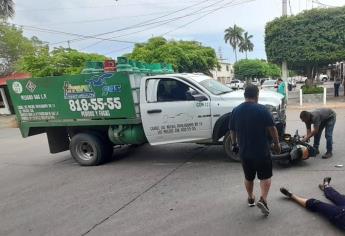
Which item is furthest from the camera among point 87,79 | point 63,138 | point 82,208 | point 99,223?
point 63,138

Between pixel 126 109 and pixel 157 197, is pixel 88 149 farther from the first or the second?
pixel 157 197

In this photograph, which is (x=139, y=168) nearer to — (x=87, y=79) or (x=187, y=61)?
(x=87, y=79)

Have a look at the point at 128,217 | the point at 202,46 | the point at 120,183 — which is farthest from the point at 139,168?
the point at 202,46

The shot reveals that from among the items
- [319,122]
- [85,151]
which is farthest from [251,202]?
[85,151]

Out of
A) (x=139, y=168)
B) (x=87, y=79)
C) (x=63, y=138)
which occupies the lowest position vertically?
(x=139, y=168)

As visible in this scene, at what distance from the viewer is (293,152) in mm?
6750

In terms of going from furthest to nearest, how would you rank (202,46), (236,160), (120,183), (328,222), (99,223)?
(202,46) < (236,160) < (120,183) < (99,223) < (328,222)

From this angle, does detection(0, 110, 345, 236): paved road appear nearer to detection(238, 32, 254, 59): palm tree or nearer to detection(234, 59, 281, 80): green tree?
detection(234, 59, 281, 80): green tree

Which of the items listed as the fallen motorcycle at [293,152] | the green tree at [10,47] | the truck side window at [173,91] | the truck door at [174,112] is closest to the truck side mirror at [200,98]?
the truck door at [174,112]

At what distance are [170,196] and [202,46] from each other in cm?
3200

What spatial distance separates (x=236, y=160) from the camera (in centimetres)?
757

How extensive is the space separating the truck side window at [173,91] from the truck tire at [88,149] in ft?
5.92

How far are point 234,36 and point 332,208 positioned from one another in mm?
93670

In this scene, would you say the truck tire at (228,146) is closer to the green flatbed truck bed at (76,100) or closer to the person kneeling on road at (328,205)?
the green flatbed truck bed at (76,100)
